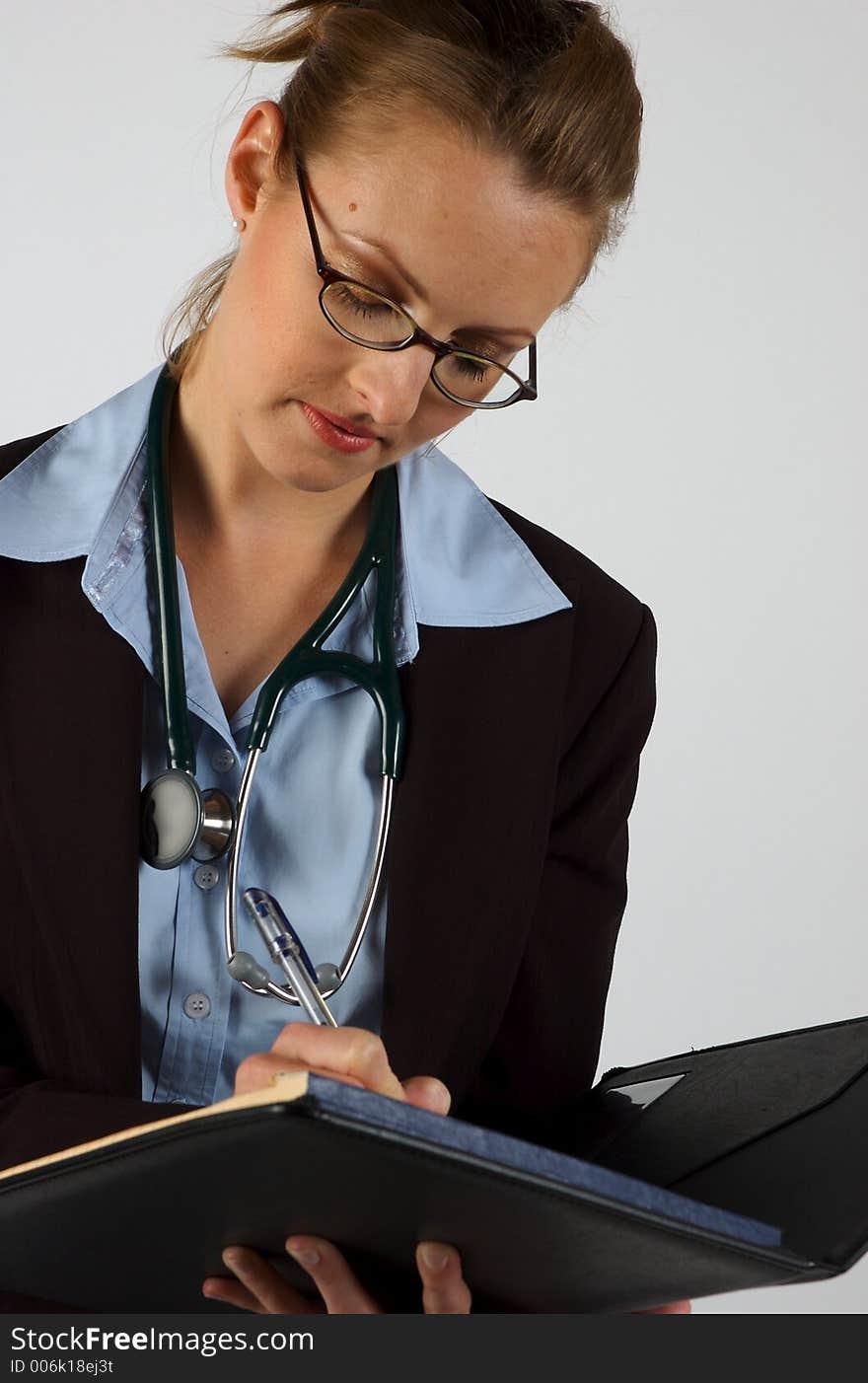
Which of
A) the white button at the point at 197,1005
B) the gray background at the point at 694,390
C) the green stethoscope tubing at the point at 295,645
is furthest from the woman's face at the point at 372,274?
the gray background at the point at 694,390

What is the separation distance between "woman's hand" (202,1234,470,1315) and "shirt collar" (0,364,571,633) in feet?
1.96

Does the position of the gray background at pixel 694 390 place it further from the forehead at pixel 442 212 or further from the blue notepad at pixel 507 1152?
the blue notepad at pixel 507 1152

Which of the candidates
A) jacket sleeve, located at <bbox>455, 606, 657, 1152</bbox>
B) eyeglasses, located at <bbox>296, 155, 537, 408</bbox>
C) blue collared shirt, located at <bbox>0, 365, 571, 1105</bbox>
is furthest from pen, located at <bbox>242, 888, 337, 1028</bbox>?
eyeglasses, located at <bbox>296, 155, 537, 408</bbox>

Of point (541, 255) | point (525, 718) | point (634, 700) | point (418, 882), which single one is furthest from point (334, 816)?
point (541, 255)

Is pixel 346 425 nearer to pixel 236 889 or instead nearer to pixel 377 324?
pixel 377 324

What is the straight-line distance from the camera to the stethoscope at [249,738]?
1.27m

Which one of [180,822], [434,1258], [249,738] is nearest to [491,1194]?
[434,1258]

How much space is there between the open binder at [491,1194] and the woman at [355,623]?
Result: 0.33 feet

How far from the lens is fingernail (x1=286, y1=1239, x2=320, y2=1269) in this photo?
36.3 inches

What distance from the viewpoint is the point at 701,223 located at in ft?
7.89

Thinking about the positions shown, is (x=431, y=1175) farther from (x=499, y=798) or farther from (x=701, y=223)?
(x=701, y=223)

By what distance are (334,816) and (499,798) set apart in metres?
0.16

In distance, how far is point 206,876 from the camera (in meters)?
1.35

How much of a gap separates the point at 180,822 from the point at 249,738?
0.14 meters
